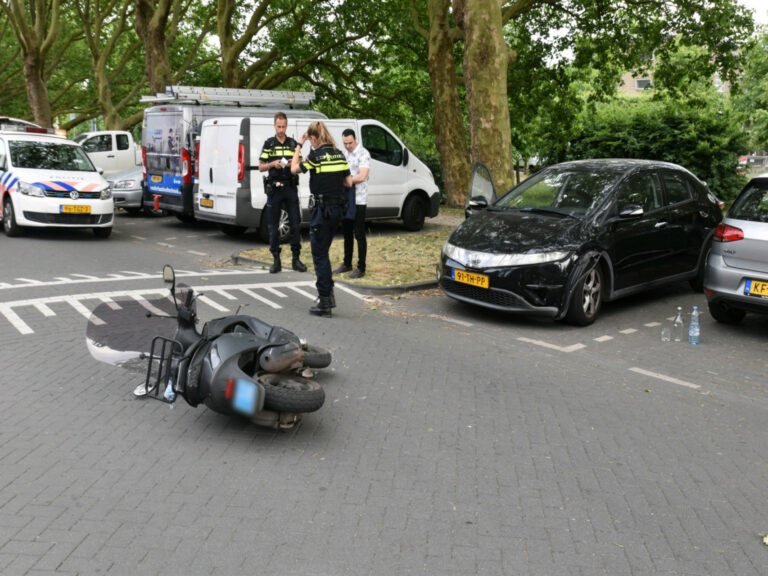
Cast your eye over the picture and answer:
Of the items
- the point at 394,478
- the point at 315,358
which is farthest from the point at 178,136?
the point at 394,478

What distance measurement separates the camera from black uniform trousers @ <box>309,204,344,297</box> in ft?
25.9

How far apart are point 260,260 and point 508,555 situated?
8387 mm

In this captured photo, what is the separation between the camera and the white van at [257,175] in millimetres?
12867

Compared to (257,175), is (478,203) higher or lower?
lower

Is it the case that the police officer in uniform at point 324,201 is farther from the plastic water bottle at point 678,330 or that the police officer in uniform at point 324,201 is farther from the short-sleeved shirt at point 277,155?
the plastic water bottle at point 678,330

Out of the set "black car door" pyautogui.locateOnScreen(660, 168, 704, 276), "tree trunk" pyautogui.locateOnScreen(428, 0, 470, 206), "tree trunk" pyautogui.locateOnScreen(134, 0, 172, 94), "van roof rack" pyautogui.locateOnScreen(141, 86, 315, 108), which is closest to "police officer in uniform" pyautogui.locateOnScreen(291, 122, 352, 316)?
"black car door" pyautogui.locateOnScreen(660, 168, 704, 276)

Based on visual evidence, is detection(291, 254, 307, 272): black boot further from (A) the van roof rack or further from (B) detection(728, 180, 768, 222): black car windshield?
(A) the van roof rack

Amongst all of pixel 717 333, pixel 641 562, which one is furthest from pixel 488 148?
pixel 641 562

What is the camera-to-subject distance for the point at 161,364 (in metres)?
5.00

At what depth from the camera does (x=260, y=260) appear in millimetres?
11289

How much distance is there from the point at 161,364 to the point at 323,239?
329 cm

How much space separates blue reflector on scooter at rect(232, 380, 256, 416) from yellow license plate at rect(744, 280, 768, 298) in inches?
202

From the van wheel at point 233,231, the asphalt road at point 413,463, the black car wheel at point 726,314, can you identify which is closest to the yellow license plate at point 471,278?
the asphalt road at point 413,463

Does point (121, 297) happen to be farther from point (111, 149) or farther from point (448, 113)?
point (111, 149)
